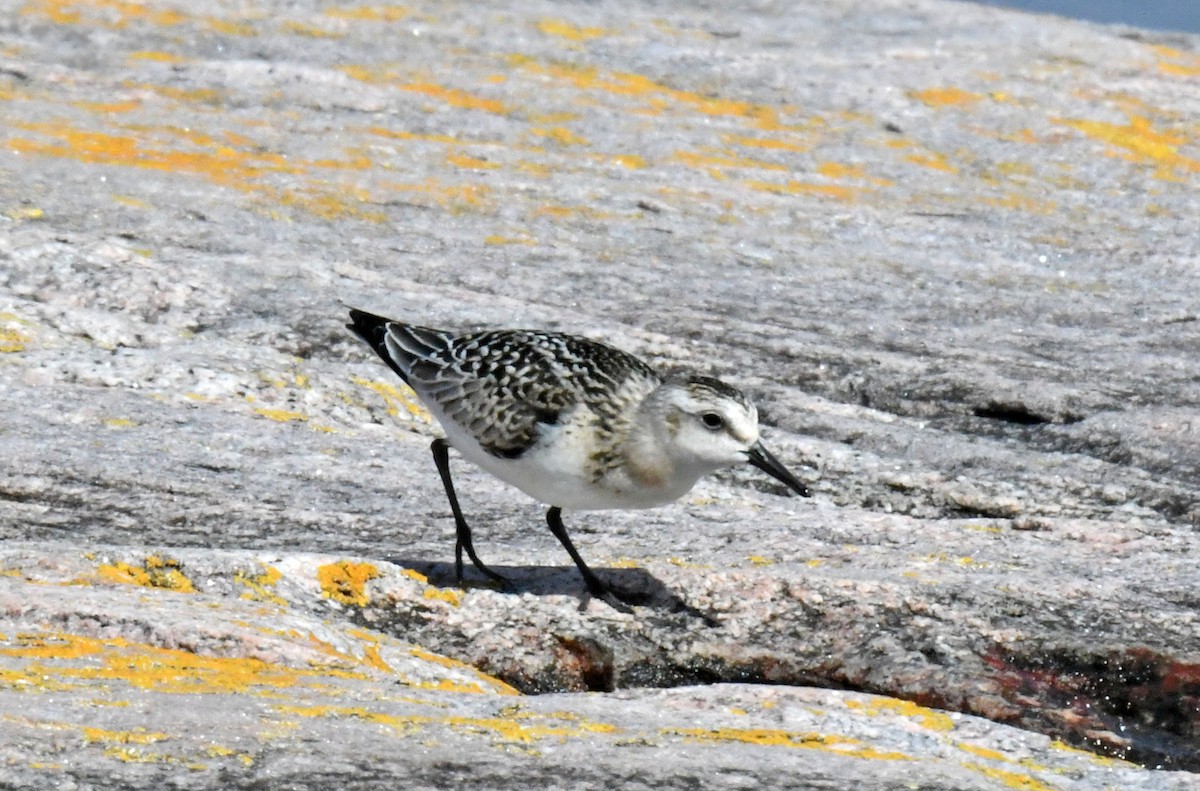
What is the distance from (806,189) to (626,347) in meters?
3.34

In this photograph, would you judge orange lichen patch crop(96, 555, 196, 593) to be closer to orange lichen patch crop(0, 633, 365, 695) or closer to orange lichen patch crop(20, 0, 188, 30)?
orange lichen patch crop(0, 633, 365, 695)

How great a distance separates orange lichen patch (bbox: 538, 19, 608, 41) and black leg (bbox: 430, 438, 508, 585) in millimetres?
7830

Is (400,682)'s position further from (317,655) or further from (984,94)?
(984,94)

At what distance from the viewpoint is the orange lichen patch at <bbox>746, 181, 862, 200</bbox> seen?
12789mm

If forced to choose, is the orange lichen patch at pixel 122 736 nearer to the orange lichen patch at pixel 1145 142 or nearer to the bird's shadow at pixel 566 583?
the bird's shadow at pixel 566 583

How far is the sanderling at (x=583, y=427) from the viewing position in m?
7.71

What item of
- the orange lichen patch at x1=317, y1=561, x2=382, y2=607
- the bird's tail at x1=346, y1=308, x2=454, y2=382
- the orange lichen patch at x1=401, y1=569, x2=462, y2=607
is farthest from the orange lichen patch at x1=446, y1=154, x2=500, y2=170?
the orange lichen patch at x1=317, y1=561, x2=382, y2=607

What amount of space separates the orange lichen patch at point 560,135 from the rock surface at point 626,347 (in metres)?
0.06

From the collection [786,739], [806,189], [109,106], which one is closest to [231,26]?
[109,106]

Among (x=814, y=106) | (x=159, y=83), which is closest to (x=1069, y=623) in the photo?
(x=814, y=106)

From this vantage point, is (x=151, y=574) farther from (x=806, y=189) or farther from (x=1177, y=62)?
(x=1177, y=62)

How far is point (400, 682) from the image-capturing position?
6.31 m

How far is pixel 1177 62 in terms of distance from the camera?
610 inches

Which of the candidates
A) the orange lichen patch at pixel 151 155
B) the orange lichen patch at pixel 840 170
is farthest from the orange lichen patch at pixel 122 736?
the orange lichen patch at pixel 840 170
